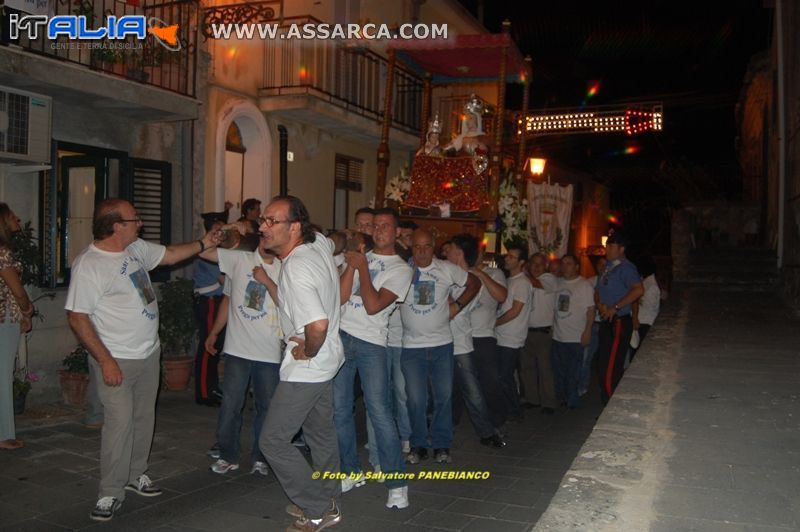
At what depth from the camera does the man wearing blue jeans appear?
19.7 feet

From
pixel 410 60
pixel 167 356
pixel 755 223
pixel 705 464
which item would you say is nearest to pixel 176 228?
pixel 167 356

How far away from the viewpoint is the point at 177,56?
33.8 ft

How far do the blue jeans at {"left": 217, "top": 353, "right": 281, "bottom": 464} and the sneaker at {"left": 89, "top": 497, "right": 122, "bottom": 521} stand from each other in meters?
1.24

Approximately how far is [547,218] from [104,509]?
9332 mm

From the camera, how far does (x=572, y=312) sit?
9.49 meters

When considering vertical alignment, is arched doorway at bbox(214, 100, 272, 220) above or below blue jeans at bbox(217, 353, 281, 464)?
above

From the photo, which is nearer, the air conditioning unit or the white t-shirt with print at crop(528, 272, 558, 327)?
the air conditioning unit

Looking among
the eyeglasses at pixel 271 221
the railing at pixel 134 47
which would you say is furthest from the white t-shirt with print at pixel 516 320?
the railing at pixel 134 47

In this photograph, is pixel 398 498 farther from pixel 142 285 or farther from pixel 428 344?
pixel 142 285

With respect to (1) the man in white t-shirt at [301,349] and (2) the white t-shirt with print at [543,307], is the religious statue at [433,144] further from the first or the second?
(1) the man in white t-shirt at [301,349]

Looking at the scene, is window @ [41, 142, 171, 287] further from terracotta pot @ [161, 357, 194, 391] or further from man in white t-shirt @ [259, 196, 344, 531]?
man in white t-shirt @ [259, 196, 344, 531]

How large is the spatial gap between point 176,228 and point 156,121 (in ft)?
5.04

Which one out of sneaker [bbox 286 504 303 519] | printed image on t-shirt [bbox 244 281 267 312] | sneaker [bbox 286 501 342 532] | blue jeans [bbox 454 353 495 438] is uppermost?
printed image on t-shirt [bbox 244 281 267 312]

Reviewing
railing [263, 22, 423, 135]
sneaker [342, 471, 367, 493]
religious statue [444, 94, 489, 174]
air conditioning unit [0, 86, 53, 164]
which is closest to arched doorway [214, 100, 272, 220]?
railing [263, 22, 423, 135]
